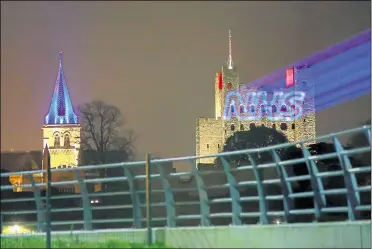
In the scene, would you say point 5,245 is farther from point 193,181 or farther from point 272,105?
point 272,105

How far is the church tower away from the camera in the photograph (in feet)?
170

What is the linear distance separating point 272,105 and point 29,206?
73361 mm

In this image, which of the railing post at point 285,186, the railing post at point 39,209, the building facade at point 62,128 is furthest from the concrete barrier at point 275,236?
the building facade at point 62,128

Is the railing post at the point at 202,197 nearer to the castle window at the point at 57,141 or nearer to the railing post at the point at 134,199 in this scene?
the railing post at the point at 134,199

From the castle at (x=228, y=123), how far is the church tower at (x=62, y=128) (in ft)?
85.2

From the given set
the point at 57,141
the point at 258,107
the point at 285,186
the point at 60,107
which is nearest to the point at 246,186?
the point at 285,186

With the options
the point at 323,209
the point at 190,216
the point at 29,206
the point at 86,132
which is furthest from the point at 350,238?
the point at 86,132

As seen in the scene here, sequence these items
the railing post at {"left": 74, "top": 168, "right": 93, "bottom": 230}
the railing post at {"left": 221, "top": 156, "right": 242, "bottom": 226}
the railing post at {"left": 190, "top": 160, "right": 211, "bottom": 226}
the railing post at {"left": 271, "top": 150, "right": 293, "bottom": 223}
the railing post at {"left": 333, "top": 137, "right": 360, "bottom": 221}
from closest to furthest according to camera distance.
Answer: the railing post at {"left": 333, "top": 137, "right": 360, "bottom": 221} → the railing post at {"left": 271, "top": 150, "right": 293, "bottom": 223} → the railing post at {"left": 221, "top": 156, "right": 242, "bottom": 226} → the railing post at {"left": 190, "top": 160, "right": 211, "bottom": 226} → the railing post at {"left": 74, "top": 168, "right": 93, "bottom": 230}

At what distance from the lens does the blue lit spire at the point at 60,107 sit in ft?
177

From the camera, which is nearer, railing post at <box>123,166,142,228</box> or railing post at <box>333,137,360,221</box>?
railing post at <box>333,137,360,221</box>

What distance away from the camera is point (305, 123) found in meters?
86.9

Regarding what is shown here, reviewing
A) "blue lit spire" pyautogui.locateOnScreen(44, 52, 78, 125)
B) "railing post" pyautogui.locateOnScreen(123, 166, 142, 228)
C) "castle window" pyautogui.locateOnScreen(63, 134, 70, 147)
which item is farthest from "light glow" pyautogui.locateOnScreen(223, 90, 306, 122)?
"railing post" pyautogui.locateOnScreen(123, 166, 142, 228)

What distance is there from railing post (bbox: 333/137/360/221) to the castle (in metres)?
76.4

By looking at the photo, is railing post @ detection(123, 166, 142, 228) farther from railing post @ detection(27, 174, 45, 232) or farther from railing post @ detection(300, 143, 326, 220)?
railing post @ detection(300, 143, 326, 220)
